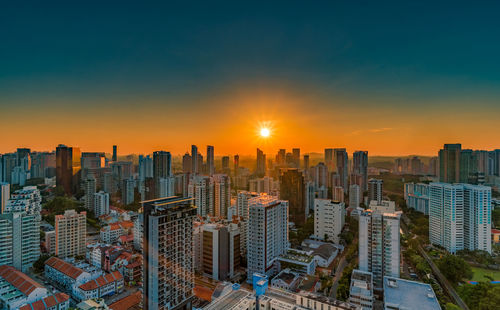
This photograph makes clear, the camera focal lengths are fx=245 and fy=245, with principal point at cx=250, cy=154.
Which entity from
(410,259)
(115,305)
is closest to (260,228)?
(115,305)

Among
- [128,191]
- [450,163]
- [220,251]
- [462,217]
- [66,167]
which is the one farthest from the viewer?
[66,167]

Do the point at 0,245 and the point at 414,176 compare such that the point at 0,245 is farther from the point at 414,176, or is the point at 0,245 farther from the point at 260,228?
the point at 414,176

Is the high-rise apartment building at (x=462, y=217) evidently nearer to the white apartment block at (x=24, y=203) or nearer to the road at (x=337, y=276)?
the road at (x=337, y=276)

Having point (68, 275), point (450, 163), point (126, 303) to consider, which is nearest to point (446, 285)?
point (450, 163)

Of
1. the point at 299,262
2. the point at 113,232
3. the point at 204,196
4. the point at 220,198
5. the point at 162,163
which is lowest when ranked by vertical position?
the point at 113,232

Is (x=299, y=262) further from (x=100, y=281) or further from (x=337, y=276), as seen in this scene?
(x=100, y=281)
